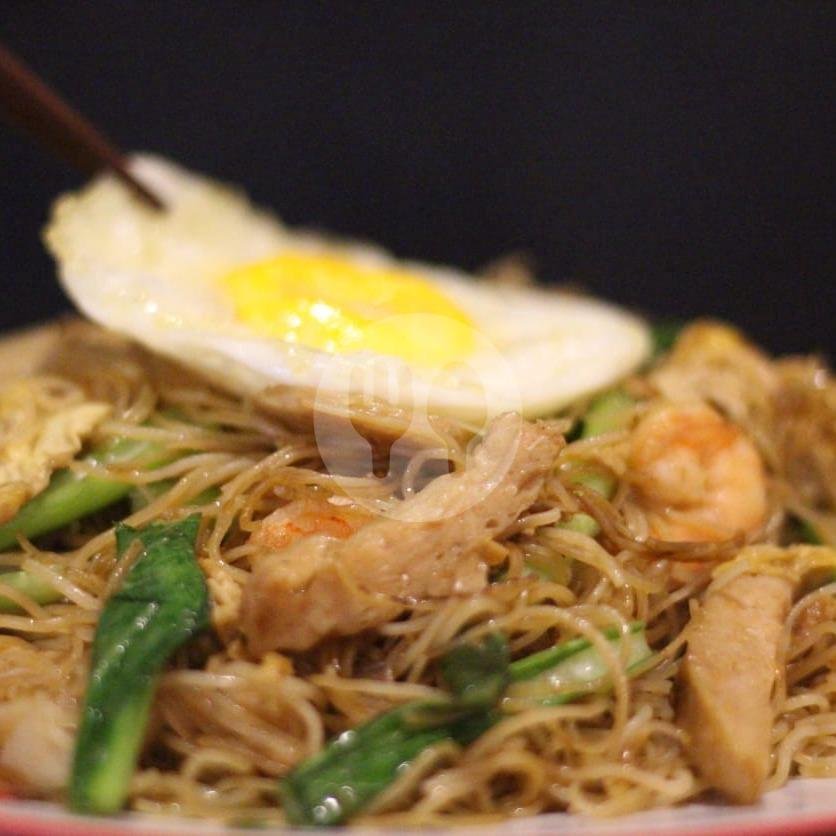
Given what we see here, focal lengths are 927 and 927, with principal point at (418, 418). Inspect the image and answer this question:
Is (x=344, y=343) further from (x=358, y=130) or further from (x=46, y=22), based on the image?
(x=46, y=22)

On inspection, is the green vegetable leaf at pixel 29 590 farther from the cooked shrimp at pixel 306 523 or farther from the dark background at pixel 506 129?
the dark background at pixel 506 129

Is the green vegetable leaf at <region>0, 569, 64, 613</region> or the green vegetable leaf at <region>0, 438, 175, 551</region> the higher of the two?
the green vegetable leaf at <region>0, 438, 175, 551</region>

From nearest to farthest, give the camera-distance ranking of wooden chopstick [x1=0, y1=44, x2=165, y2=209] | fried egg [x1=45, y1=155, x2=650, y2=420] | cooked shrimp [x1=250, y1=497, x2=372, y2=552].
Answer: cooked shrimp [x1=250, y1=497, x2=372, y2=552] → fried egg [x1=45, y1=155, x2=650, y2=420] → wooden chopstick [x1=0, y1=44, x2=165, y2=209]

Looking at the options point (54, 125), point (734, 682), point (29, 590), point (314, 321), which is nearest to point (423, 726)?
point (734, 682)

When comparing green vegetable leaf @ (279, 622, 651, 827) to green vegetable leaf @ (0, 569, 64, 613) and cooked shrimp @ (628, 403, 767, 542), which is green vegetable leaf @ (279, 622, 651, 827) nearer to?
cooked shrimp @ (628, 403, 767, 542)

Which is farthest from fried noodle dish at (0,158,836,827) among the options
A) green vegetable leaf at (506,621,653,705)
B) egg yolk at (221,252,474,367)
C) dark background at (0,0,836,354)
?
dark background at (0,0,836,354)
